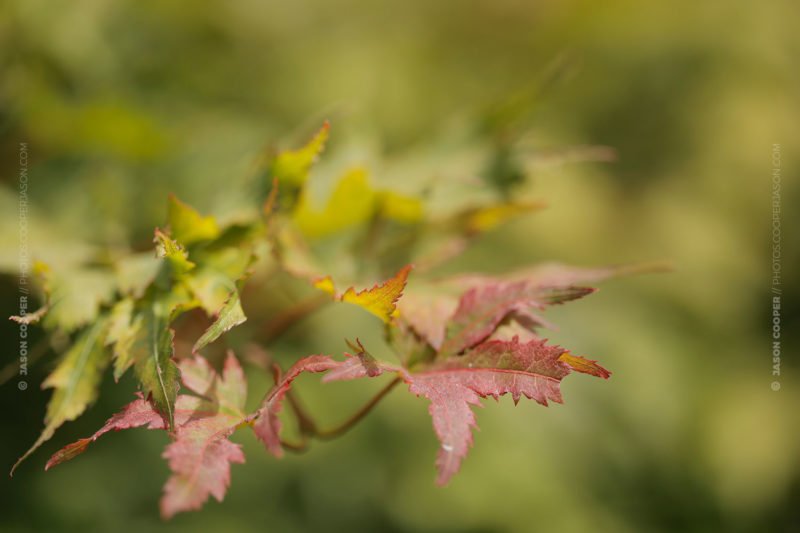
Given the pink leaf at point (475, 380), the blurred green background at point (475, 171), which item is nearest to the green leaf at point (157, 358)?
the pink leaf at point (475, 380)

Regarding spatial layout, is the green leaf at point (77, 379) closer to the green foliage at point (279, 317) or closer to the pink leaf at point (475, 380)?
the green foliage at point (279, 317)

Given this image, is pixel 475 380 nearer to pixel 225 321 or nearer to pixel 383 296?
pixel 383 296

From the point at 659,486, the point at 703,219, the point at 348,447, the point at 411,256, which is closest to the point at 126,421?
the point at 411,256

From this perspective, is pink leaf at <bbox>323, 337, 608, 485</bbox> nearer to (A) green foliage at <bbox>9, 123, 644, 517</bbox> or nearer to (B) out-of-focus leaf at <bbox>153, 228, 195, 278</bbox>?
(A) green foliage at <bbox>9, 123, 644, 517</bbox>

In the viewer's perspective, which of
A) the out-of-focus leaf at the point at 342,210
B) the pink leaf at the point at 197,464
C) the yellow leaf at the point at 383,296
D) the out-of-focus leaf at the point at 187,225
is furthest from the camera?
the out-of-focus leaf at the point at 342,210

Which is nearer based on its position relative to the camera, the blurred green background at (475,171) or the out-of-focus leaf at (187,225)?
the out-of-focus leaf at (187,225)

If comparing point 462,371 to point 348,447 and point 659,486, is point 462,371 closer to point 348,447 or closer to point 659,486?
point 348,447
